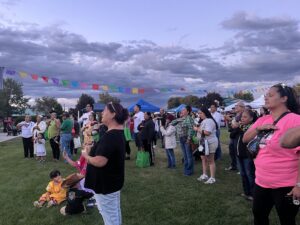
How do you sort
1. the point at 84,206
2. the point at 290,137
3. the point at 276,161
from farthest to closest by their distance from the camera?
the point at 84,206, the point at 276,161, the point at 290,137

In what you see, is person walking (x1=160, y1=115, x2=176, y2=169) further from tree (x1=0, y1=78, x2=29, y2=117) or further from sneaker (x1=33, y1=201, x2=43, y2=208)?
tree (x1=0, y1=78, x2=29, y2=117)

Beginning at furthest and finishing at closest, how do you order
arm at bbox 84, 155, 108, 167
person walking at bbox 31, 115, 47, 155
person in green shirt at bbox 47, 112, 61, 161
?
person walking at bbox 31, 115, 47, 155 → person in green shirt at bbox 47, 112, 61, 161 → arm at bbox 84, 155, 108, 167

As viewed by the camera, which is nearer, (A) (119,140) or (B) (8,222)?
(A) (119,140)

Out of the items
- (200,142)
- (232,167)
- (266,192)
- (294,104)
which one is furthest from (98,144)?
(232,167)

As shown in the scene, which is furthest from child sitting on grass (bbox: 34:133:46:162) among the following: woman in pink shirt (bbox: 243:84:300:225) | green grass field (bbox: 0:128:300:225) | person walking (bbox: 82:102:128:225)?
woman in pink shirt (bbox: 243:84:300:225)

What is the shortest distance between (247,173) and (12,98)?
→ 73753mm

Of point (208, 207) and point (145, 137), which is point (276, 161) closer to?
point (208, 207)

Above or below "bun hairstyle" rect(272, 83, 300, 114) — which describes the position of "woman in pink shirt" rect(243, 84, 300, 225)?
below

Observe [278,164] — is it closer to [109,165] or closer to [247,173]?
[109,165]

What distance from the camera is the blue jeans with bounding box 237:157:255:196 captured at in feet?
19.7

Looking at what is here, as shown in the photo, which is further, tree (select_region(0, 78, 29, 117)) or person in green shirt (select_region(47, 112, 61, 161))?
tree (select_region(0, 78, 29, 117))

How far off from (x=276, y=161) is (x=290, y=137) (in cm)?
125

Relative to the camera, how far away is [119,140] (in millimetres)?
3285

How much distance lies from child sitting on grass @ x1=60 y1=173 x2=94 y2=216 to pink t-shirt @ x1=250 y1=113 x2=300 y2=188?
144 inches
